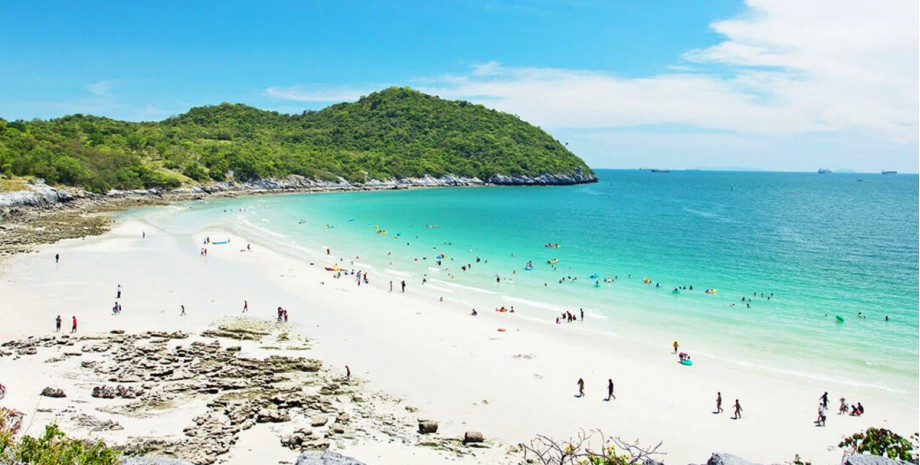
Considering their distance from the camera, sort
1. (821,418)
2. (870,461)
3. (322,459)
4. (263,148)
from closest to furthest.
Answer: (322,459) → (870,461) → (821,418) → (263,148)

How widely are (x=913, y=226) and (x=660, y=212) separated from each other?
33892mm

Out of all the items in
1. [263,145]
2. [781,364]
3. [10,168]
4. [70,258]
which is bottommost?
[781,364]

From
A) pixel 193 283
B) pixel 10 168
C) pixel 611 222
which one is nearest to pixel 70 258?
pixel 193 283

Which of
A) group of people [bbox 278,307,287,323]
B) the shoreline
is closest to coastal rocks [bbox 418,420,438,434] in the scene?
group of people [bbox 278,307,287,323]

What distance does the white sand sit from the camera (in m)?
16.4

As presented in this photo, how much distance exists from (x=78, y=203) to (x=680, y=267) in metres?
76.8

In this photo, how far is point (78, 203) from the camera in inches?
2793

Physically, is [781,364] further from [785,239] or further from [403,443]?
[785,239]

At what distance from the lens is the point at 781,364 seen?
914 inches

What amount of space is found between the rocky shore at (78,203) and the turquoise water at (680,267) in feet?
28.7

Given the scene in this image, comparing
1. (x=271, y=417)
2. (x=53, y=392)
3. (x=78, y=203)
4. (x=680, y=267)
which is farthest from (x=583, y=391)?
(x=78, y=203)

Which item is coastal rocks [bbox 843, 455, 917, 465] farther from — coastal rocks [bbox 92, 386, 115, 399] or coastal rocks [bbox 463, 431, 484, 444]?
coastal rocks [bbox 92, 386, 115, 399]

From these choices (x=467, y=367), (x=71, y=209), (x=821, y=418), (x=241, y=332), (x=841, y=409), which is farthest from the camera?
(x=71, y=209)

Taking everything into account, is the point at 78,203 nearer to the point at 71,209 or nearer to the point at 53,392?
the point at 71,209
